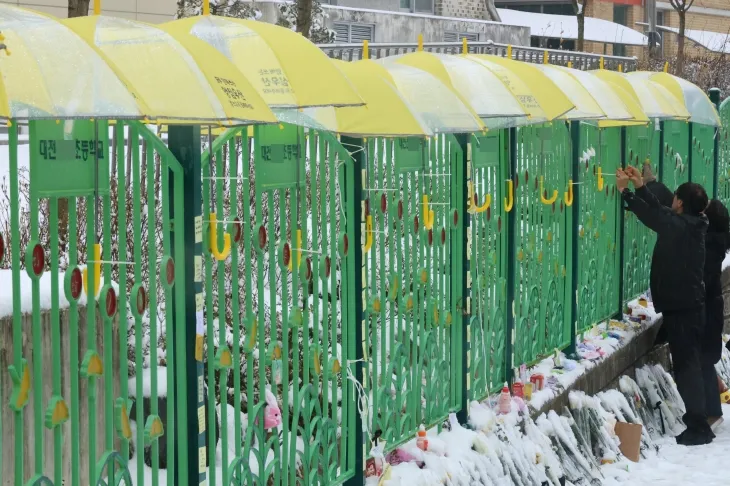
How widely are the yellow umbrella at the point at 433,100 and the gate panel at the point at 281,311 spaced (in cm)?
53

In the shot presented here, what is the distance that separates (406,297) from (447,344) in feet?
2.37

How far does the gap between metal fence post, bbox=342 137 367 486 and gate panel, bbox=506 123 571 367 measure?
2449 mm

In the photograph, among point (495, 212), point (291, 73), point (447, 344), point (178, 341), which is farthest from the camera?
point (495, 212)

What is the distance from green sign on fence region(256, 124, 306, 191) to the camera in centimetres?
486

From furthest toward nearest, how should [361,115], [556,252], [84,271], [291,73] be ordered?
[556,252]
[361,115]
[291,73]
[84,271]

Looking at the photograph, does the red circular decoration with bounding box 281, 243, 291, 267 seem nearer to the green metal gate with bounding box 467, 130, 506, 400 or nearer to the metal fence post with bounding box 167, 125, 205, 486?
the metal fence post with bounding box 167, 125, 205, 486

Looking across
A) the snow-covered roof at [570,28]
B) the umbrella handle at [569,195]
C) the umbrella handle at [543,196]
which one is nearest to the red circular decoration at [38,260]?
the umbrella handle at [543,196]

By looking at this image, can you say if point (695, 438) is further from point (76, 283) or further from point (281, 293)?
point (76, 283)

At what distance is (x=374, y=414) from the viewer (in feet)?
19.3

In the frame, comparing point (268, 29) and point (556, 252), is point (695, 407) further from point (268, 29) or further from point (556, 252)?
point (268, 29)

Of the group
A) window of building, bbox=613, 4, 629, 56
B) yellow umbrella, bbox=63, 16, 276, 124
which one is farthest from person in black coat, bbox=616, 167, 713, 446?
window of building, bbox=613, 4, 629, 56

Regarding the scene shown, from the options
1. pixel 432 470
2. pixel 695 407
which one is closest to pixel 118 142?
pixel 432 470

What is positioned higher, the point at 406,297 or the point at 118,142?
the point at 118,142

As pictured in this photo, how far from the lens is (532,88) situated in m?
7.44
